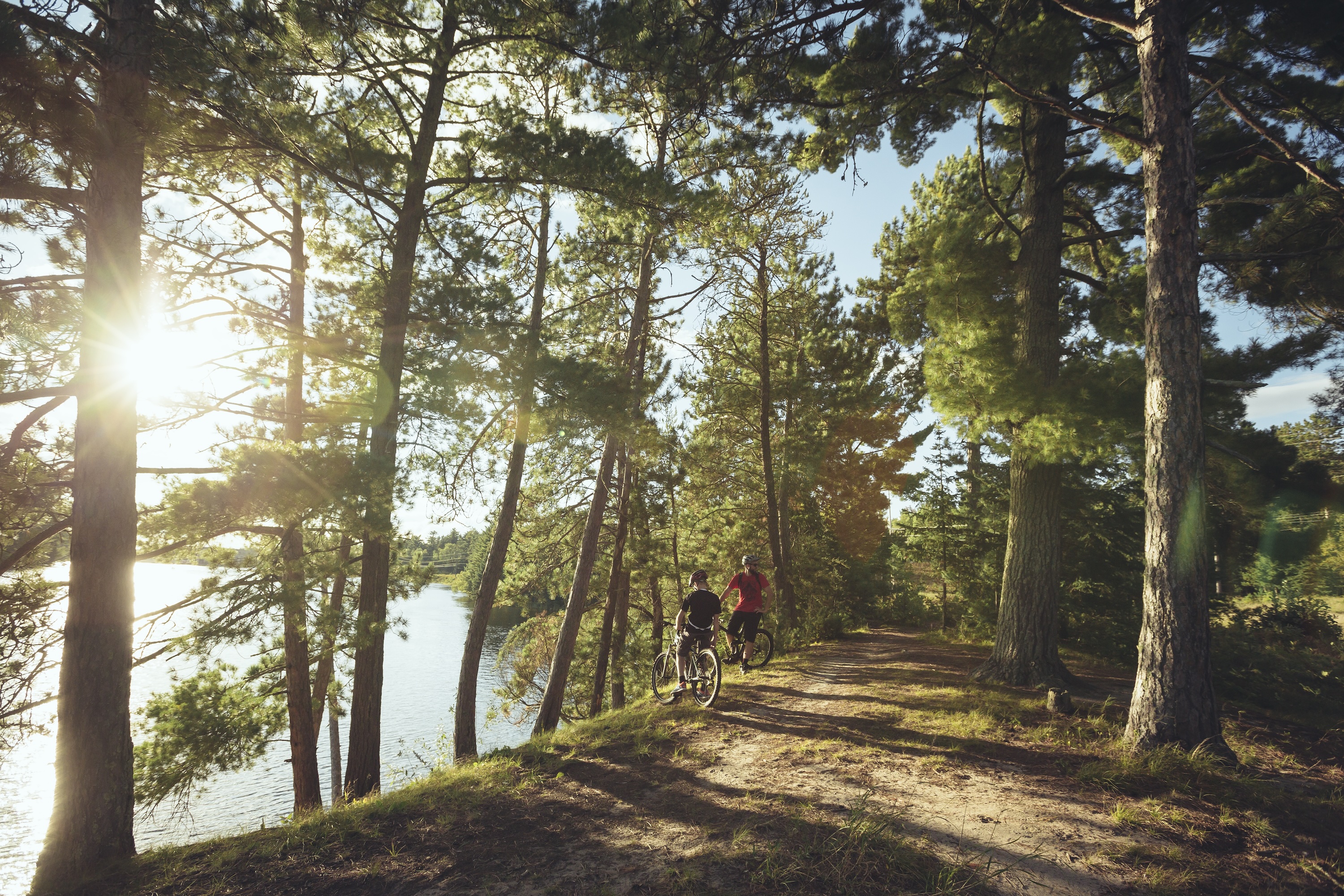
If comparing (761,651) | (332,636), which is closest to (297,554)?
(332,636)

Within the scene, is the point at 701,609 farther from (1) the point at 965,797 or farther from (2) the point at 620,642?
(2) the point at 620,642

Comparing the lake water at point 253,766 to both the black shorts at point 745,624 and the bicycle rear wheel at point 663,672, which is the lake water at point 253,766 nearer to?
the bicycle rear wheel at point 663,672

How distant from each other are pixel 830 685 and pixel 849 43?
29.3ft

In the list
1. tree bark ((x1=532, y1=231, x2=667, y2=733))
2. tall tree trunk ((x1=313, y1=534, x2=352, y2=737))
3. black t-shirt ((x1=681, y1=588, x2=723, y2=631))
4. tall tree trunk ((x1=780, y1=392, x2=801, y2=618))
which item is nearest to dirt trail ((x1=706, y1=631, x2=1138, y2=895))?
black t-shirt ((x1=681, y1=588, x2=723, y2=631))

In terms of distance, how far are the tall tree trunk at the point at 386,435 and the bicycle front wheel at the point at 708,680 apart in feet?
14.1

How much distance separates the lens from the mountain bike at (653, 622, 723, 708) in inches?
294

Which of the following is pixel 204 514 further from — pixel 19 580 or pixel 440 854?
pixel 440 854

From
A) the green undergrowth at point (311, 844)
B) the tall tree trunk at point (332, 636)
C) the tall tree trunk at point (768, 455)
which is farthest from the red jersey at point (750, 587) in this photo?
the tall tree trunk at point (332, 636)

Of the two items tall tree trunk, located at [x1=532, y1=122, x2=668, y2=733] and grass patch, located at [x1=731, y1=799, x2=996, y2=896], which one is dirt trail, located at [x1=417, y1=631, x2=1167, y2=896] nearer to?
grass patch, located at [x1=731, y1=799, x2=996, y2=896]

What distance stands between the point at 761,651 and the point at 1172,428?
7658 millimetres

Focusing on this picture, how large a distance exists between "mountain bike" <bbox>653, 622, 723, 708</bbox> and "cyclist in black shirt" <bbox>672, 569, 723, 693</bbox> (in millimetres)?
87

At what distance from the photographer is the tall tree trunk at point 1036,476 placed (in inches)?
281

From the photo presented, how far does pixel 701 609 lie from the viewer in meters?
7.82

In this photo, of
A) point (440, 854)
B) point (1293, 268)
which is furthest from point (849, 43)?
point (440, 854)
